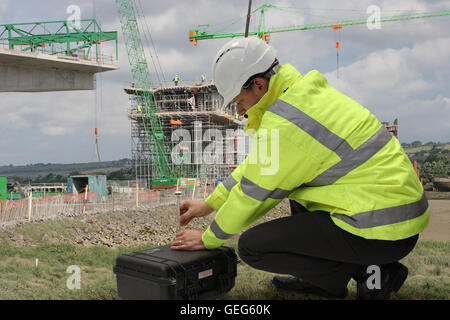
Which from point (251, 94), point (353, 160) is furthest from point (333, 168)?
point (251, 94)

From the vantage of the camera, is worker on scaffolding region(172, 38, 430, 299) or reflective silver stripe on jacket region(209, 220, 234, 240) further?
reflective silver stripe on jacket region(209, 220, 234, 240)

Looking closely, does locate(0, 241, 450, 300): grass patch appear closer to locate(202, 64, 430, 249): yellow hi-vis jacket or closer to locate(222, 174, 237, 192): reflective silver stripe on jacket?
locate(222, 174, 237, 192): reflective silver stripe on jacket

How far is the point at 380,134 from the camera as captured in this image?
87.7 inches

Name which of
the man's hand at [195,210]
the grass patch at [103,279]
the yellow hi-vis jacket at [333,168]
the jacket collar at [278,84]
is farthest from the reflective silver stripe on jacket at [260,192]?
the grass patch at [103,279]

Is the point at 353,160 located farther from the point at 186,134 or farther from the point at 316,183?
the point at 186,134

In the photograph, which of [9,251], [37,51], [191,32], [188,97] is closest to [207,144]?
[188,97]

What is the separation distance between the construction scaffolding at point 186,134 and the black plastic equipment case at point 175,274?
49176 millimetres

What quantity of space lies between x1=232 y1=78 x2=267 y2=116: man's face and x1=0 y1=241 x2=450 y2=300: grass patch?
1.45 metres

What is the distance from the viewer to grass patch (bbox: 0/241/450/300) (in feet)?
10.1

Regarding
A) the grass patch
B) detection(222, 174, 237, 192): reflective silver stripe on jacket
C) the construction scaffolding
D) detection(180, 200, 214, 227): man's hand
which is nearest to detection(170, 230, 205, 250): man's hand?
detection(180, 200, 214, 227): man's hand

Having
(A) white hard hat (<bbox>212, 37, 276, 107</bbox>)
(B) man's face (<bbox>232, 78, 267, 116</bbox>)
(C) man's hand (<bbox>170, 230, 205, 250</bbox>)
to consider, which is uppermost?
(A) white hard hat (<bbox>212, 37, 276, 107</bbox>)

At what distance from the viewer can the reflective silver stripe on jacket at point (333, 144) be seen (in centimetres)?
212

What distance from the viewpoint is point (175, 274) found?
93.3 inches

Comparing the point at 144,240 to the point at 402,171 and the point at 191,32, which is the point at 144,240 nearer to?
the point at 402,171
